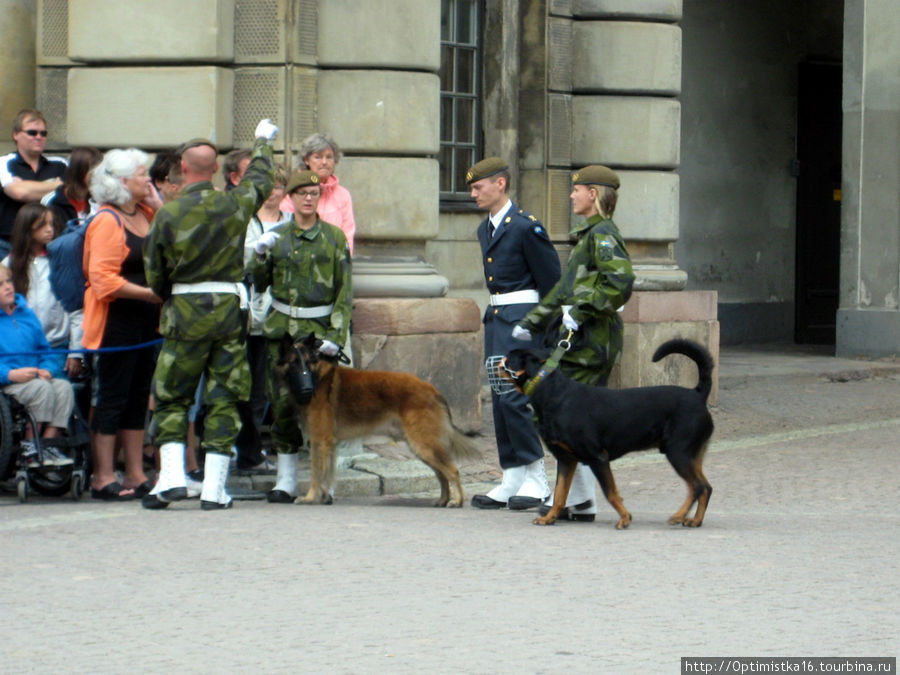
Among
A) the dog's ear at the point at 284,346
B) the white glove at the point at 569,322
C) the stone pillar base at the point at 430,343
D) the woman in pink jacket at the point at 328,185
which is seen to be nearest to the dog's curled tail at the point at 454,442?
the dog's ear at the point at 284,346

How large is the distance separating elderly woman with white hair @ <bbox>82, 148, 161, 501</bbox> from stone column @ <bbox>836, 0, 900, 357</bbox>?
10249mm

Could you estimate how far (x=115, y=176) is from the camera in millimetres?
9062

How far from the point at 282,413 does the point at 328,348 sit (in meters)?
0.46

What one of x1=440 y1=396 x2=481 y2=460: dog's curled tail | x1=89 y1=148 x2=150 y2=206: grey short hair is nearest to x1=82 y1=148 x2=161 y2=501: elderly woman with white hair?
x1=89 y1=148 x2=150 y2=206: grey short hair

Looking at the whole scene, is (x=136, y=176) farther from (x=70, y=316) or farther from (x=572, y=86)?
(x=572, y=86)

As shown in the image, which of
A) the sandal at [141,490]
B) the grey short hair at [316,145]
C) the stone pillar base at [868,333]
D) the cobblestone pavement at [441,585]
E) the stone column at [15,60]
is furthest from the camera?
the stone pillar base at [868,333]

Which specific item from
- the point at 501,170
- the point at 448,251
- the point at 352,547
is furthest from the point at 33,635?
the point at 448,251

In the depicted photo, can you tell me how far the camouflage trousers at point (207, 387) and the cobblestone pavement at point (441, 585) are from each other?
41 centimetres

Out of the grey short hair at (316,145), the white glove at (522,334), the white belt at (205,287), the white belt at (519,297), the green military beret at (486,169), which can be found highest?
the grey short hair at (316,145)

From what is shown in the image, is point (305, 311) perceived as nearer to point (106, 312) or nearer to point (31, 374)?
point (106, 312)

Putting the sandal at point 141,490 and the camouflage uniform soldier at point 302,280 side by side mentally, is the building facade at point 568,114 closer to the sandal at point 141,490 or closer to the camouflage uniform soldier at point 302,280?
the camouflage uniform soldier at point 302,280

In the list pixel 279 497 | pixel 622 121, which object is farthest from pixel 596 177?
pixel 622 121

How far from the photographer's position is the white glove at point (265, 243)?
29.7ft

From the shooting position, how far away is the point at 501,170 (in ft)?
29.8
